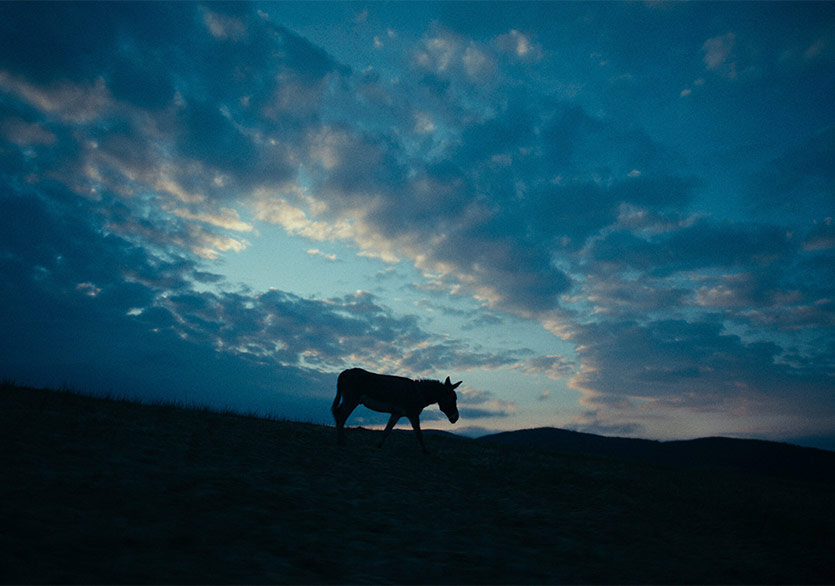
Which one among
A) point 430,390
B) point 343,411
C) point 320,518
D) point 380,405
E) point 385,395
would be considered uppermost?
point 430,390

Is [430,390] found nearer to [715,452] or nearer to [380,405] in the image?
[380,405]

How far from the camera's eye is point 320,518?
6715mm

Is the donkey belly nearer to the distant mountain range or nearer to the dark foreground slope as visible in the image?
the dark foreground slope

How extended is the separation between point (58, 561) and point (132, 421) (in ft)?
27.4

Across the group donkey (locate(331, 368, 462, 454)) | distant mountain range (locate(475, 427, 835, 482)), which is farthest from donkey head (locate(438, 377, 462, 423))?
distant mountain range (locate(475, 427, 835, 482))

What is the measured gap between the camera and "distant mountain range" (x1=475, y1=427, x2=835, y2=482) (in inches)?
1823

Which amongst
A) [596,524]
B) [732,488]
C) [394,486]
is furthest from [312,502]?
[732,488]

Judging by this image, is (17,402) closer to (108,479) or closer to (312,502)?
(108,479)

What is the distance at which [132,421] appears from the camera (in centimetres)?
1131

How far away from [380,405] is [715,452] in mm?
53124

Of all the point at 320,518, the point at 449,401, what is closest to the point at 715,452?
the point at 449,401

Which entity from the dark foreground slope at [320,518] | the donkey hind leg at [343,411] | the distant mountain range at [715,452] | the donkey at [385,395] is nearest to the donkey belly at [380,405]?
the donkey at [385,395]

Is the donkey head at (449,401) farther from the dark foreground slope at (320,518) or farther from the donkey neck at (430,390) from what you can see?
the dark foreground slope at (320,518)

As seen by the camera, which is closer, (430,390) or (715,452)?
(430,390)
